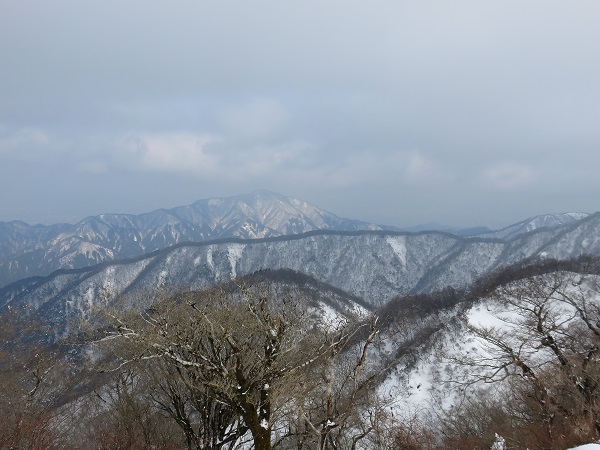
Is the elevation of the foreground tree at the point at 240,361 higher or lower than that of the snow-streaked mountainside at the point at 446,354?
higher

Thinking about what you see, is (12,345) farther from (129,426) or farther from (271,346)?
(271,346)

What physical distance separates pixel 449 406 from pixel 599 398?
39183 mm

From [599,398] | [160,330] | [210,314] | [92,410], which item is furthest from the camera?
[92,410]

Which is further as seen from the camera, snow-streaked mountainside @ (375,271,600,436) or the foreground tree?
snow-streaked mountainside @ (375,271,600,436)

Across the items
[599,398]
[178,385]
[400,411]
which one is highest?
[178,385]

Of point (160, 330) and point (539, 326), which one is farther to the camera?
point (539, 326)

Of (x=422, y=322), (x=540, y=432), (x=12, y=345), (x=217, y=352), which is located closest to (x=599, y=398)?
(x=540, y=432)

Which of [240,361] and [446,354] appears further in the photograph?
[446,354]

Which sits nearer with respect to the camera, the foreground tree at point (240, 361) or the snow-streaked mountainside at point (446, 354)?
the foreground tree at point (240, 361)

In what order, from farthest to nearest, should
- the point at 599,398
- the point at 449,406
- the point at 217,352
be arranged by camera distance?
the point at 449,406, the point at 599,398, the point at 217,352

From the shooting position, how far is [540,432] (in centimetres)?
1736

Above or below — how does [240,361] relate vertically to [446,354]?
above

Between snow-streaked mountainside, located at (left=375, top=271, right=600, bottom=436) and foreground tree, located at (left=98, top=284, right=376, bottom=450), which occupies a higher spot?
foreground tree, located at (left=98, top=284, right=376, bottom=450)

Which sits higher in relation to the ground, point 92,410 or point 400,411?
point 92,410
